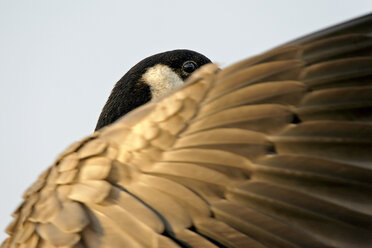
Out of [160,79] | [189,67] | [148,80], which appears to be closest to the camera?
[148,80]

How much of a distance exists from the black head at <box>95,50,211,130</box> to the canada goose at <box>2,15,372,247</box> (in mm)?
2442

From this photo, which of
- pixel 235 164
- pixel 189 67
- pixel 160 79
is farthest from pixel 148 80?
pixel 235 164

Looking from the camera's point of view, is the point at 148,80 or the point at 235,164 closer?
the point at 235,164

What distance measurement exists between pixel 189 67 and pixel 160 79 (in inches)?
14.6

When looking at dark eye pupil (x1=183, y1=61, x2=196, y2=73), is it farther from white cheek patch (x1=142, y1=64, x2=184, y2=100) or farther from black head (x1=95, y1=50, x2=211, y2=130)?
white cheek patch (x1=142, y1=64, x2=184, y2=100)

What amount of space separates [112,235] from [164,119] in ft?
1.82

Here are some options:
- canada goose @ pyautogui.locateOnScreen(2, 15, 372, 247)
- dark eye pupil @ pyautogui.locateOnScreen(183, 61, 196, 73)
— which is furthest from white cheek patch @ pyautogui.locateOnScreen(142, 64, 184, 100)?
canada goose @ pyautogui.locateOnScreen(2, 15, 372, 247)

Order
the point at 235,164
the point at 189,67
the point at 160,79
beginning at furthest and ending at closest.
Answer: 1. the point at 189,67
2. the point at 160,79
3. the point at 235,164

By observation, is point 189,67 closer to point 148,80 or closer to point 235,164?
point 148,80

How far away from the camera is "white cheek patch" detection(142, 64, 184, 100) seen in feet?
19.0

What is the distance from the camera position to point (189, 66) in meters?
6.10

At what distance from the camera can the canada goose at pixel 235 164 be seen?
9.30ft

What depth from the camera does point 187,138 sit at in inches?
114

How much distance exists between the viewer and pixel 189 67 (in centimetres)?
609
